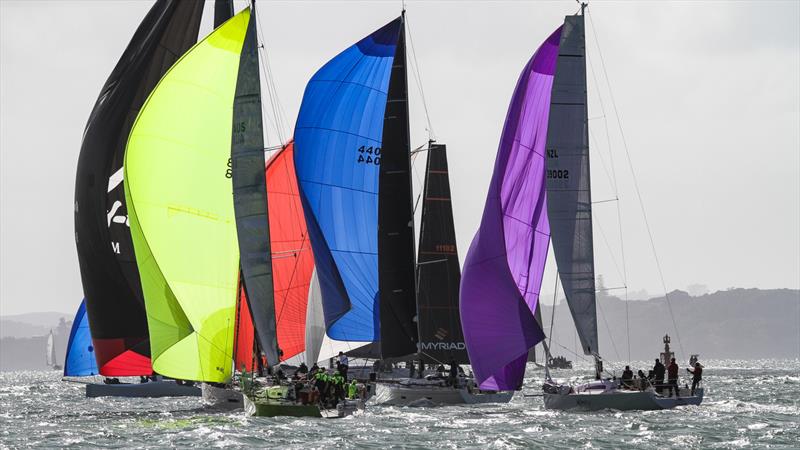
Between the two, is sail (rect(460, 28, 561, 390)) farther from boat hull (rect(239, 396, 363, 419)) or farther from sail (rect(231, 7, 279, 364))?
sail (rect(231, 7, 279, 364))

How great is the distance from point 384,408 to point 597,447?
12.7 m

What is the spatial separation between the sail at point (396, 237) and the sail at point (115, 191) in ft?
21.4

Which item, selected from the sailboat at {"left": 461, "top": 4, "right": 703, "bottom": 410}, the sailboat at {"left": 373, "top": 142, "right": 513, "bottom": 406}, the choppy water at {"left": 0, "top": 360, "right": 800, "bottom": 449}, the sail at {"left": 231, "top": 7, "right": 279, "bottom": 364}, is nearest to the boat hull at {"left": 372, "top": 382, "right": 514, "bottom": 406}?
the choppy water at {"left": 0, "top": 360, "right": 800, "bottom": 449}

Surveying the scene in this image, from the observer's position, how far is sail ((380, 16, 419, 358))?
40.9 m

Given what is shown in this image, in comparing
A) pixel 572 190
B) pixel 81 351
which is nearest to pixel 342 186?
pixel 572 190

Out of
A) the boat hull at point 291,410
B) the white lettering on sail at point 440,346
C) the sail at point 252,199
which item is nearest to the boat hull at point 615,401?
the boat hull at point 291,410

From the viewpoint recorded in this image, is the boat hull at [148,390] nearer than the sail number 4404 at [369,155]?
No

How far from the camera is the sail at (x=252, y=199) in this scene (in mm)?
34500

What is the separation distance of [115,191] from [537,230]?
467 inches

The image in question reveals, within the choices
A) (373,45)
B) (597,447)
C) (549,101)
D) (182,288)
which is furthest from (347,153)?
(597,447)

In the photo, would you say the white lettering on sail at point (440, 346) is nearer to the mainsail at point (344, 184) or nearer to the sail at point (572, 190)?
the mainsail at point (344, 184)

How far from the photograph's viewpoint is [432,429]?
32219mm

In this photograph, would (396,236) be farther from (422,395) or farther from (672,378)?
(672,378)

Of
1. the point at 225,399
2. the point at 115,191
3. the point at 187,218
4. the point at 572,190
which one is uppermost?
the point at 115,191
